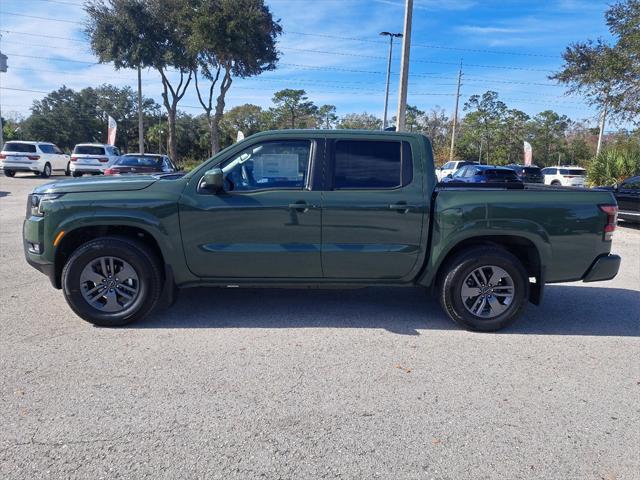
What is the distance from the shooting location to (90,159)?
74.9ft

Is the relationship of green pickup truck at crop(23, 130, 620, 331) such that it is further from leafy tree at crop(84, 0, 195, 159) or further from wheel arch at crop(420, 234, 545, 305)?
leafy tree at crop(84, 0, 195, 159)

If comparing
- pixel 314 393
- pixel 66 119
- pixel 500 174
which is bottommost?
pixel 314 393

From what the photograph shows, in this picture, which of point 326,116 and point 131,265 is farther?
point 326,116

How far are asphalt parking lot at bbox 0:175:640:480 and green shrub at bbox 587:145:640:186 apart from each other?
15.0 meters

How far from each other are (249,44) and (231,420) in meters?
25.6

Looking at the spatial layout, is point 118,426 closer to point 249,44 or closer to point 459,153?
point 249,44

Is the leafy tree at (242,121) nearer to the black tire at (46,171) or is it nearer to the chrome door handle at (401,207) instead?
the black tire at (46,171)

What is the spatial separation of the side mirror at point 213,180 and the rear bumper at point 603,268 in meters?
3.59

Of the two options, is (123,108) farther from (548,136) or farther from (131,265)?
(131,265)

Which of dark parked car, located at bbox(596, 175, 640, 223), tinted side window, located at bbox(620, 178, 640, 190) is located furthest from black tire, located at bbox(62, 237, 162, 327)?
tinted side window, located at bbox(620, 178, 640, 190)

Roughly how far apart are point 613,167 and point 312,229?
17.7 m

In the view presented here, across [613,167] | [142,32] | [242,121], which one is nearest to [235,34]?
[142,32]

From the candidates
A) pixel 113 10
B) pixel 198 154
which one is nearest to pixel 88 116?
pixel 198 154

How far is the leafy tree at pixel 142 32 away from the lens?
2542 centimetres
